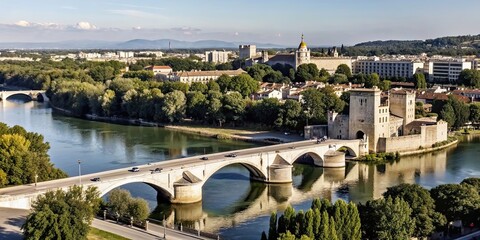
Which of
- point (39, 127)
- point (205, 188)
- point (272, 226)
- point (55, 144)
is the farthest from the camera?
point (39, 127)

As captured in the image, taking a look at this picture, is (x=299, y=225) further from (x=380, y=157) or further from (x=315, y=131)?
(x=315, y=131)

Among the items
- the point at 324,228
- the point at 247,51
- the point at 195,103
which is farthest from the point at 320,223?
the point at 247,51

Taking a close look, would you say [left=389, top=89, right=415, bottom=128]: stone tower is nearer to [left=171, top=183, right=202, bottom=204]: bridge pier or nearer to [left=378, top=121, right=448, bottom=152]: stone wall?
[left=378, top=121, right=448, bottom=152]: stone wall

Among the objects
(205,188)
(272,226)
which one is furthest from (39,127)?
(272,226)

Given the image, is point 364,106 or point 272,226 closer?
point 272,226

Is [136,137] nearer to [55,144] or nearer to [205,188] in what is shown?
[55,144]

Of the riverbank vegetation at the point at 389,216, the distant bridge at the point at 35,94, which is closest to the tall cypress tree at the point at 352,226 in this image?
the riverbank vegetation at the point at 389,216

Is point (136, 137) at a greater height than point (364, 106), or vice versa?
point (364, 106)
